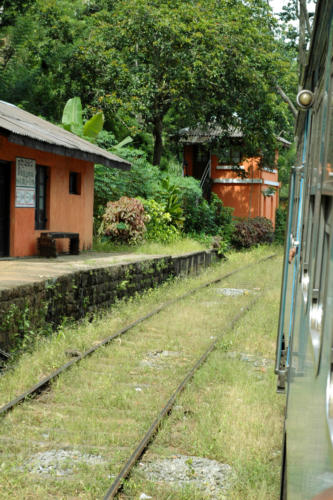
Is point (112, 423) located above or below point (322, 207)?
below

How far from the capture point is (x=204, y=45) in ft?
72.9

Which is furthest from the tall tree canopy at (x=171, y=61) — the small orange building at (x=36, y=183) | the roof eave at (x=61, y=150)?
the small orange building at (x=36, y=183)

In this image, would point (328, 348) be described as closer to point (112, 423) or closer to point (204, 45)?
point (112, 423)

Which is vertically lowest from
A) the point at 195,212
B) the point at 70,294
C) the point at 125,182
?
the point at 70,294

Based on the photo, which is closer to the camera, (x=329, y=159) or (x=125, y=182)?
(x=329, y=159)

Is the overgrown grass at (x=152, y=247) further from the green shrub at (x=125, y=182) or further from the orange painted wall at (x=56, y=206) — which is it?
the green shrub at (x=125, y=182)

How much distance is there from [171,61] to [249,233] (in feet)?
32.5

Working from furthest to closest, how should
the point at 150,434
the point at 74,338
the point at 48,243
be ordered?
the point at 48,243 → the point at 74,338 → the point at 150,434

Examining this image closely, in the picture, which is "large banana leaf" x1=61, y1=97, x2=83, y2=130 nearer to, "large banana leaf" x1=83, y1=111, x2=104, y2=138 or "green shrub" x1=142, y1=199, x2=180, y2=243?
"large banana leaf" x1=83, y1=111, x2=104, y2=138

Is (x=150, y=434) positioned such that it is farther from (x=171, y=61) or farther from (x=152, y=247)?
(x=171, y=61)

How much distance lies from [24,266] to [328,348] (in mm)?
9879

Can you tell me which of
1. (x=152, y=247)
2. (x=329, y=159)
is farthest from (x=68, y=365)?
(x=152, y=247)

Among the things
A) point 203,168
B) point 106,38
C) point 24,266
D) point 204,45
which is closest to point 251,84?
point 204,45

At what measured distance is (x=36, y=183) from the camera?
47.9 feet
